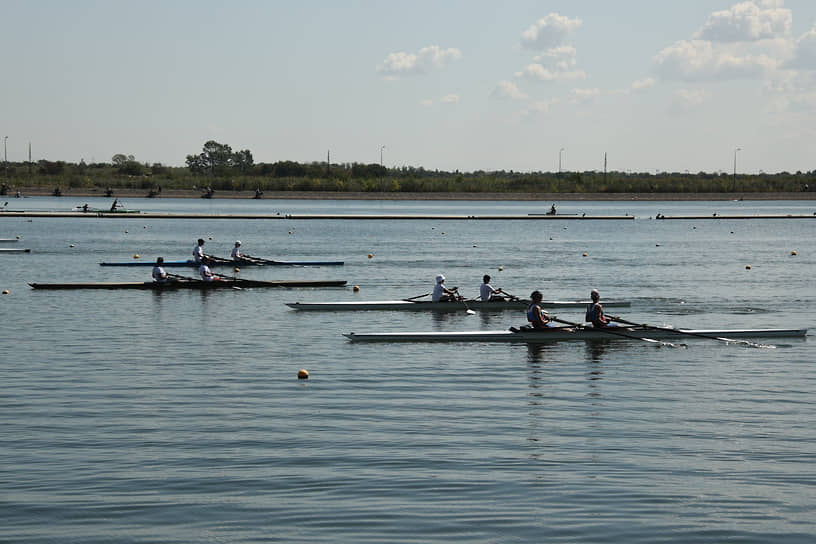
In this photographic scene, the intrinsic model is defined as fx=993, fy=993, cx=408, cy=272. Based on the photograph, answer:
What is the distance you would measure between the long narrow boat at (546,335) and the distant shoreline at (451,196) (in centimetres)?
14545

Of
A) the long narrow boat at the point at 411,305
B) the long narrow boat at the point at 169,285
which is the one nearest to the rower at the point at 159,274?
the long narrow boat at the point at 169,285

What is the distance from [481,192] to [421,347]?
161046 millimetres

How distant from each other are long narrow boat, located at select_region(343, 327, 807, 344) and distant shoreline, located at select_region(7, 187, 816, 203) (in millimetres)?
145453

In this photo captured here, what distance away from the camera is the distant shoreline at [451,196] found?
168 meters

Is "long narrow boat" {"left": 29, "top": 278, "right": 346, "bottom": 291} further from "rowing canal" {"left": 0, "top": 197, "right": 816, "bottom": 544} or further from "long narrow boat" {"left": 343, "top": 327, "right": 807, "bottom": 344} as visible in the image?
"long narrow boat" {"left": 343, "top": 327, "right": 807, "bottom": 344}

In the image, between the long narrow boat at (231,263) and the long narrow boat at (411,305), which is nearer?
the long narrow boat at (411,305)

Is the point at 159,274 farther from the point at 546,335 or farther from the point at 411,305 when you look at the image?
the point at 546,335

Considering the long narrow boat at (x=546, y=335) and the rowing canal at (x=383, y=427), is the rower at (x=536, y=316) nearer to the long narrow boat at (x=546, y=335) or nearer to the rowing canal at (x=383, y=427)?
the long narrow boat at (x=546, y=335)

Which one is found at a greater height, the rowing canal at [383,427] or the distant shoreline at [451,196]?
the distant shoreline at [451,196]

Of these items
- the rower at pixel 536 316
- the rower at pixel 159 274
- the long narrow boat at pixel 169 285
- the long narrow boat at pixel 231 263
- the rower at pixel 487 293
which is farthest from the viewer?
the long narrow boat at pixel 231 263

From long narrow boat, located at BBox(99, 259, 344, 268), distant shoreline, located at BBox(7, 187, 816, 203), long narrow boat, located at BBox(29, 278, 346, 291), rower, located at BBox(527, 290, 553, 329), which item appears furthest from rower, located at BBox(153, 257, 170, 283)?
distant shoreline, located at BBox(7, 187, 816, 203)

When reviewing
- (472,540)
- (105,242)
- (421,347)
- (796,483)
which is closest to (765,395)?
(796,483)

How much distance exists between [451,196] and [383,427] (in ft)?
543

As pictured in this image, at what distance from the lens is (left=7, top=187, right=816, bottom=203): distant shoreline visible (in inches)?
6624
